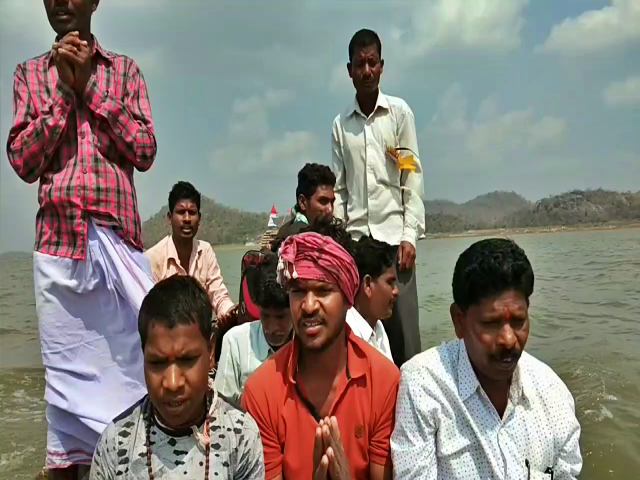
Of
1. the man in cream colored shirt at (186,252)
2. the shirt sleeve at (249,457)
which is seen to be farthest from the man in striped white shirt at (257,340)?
the man in cream colored shirt at (186,252)

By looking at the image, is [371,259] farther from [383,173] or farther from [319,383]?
[319,383]

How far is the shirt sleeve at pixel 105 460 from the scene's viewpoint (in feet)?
6.73

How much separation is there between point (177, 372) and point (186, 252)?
115 inches

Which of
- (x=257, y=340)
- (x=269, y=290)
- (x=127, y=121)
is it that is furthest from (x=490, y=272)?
(x=127, y=121)

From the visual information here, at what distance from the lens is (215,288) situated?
16.0 feet

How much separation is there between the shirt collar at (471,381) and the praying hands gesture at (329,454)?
486 millimetres

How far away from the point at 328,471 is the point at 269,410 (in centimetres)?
35

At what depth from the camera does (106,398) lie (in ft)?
8.86

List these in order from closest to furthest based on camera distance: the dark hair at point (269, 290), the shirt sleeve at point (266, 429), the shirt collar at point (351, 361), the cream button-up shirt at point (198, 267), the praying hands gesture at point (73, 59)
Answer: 1. the shirt sleeve at point (266, 429)
2. the shirt collar at point (351, 361)
3. the praying hands gesture at point (73, 59)
4. the dark hair at point (269, 290)
5. the cream button-up shirt at point (198, 267)

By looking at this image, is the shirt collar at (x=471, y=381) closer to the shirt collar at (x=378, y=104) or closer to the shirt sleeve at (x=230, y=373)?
the shirt sleeve at (x=230, y=373)

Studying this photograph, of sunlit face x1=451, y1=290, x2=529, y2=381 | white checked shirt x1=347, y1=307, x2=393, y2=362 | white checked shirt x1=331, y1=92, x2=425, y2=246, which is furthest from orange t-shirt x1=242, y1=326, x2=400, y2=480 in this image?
white checked shirt x1=331, y1=92, x2=425, y2=246

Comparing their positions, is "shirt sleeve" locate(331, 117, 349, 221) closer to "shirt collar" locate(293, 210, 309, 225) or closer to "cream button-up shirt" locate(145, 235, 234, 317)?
"shirt collar" locate(293, 210, 309, 225)

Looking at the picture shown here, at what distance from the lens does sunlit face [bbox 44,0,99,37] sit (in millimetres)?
2650

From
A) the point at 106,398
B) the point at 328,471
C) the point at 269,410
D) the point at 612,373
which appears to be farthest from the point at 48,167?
the point at 612,373
